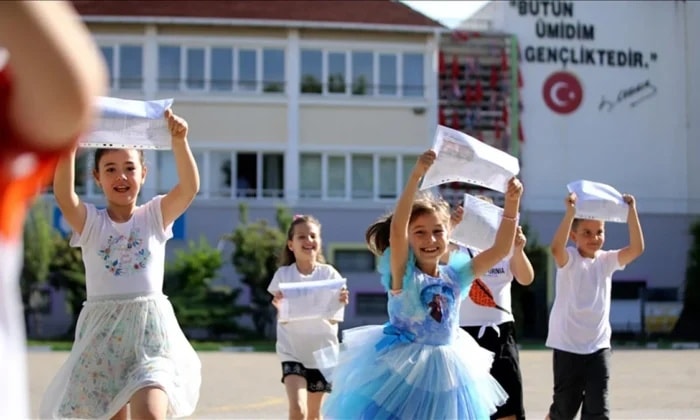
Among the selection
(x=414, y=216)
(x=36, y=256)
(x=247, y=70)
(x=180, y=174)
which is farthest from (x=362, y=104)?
(x=180, y=174)

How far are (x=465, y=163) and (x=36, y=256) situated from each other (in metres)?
25.1

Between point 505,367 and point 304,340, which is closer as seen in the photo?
point 505,367

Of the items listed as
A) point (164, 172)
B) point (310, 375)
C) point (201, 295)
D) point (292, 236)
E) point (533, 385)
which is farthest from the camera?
point (164, 172)

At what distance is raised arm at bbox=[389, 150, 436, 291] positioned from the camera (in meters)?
5.68

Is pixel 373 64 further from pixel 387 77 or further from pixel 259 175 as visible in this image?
pixel 259 175

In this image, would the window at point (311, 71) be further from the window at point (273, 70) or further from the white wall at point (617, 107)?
the white wall at point (617, 107)

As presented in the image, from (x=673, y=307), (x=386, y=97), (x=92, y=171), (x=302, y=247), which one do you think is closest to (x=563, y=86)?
(x=386, y=97)

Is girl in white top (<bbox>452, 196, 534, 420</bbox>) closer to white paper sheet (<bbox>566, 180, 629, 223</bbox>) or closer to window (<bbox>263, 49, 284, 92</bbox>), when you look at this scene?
white paper sheet (<bbox>566, 180, 629, 223</bbox>)

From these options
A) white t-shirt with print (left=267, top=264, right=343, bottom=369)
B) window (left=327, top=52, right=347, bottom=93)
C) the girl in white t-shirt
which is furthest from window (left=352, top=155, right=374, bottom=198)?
white t-shirt with print (left=267, top=264, right=343, bottom=369)

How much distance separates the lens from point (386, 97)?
35656 mm

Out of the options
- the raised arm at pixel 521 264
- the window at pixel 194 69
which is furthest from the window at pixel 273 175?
the raised arm at pixel 521 264

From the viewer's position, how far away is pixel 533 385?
47.0ft

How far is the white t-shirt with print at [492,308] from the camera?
805 centimetres

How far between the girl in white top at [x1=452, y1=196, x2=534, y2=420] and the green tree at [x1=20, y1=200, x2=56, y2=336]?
22942 millimetres
